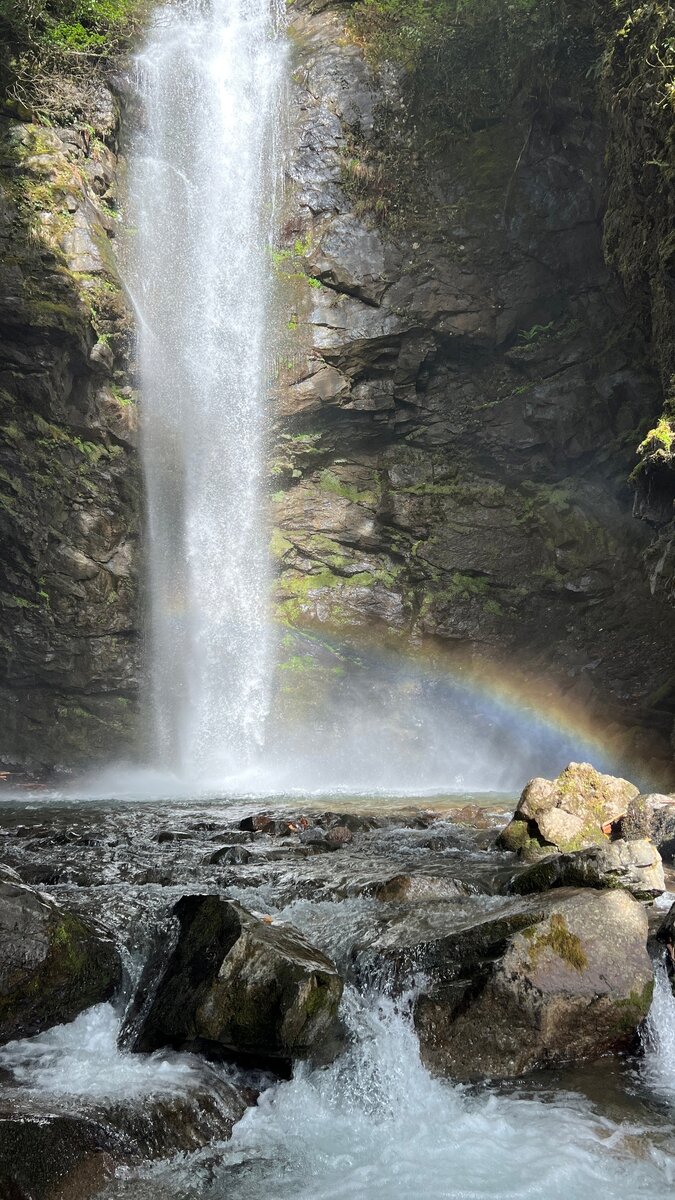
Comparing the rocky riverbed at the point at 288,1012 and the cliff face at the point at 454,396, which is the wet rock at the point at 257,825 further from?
the cliff face at the point at 454,396

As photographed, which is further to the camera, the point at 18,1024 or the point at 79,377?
the point at 79,377

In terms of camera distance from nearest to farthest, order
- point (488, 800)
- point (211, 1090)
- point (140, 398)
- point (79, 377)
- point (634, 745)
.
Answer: point (211, 1090) < point (488, 800) < point (634, 745) < point (79, 377) < point (140, 398)

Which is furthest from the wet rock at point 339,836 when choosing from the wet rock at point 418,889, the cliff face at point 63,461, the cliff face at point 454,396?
the cliff face at point 454,396

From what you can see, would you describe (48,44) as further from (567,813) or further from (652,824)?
(652,824)

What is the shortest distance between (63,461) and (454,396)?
896 centimetres

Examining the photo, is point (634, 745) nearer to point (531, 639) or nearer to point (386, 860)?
point (531, 639)

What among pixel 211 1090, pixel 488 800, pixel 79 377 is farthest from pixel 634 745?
pixel 79 377

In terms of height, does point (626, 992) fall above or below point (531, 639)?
below

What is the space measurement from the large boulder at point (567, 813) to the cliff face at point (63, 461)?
11045 mm

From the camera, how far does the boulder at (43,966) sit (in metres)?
4.38

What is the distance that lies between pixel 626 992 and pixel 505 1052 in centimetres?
78

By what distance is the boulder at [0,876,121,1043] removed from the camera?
14.4 feet

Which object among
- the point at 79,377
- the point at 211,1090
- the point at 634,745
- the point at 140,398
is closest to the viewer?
the point at 211,1090

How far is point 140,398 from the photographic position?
17781mm
